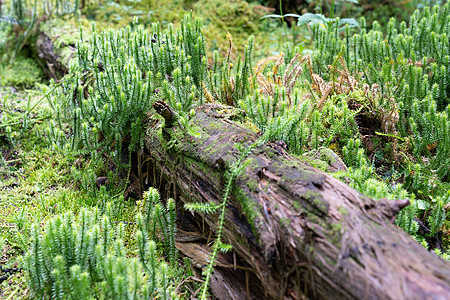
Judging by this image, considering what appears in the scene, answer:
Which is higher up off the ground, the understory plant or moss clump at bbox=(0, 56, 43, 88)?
moss clump at bbox=(0, 56, 43, 88)

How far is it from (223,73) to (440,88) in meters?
1.99

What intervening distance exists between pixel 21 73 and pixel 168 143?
4008 millimetres

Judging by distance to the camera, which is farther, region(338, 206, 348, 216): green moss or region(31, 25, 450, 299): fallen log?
region(338, 206, 348, 216): green moss

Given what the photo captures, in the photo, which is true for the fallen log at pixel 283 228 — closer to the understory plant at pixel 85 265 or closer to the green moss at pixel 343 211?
the green moss at pixel 343 211

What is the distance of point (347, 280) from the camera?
1.37m

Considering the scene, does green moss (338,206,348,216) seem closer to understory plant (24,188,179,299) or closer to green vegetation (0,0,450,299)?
green vegetation (0,0,450,299)

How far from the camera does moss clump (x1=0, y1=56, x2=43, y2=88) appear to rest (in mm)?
4926

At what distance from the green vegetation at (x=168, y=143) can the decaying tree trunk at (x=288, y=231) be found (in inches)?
2.6

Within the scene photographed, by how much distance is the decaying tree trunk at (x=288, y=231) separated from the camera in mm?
1362

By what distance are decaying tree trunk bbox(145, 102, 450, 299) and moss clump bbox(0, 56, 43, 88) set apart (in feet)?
12.1

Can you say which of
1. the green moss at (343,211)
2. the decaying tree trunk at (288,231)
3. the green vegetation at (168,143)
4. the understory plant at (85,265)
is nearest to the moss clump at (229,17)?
the green vegetation at (168,143)

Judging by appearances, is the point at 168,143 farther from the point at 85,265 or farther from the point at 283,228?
the point at 283,228

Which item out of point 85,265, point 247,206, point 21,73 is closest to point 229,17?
point 21,73

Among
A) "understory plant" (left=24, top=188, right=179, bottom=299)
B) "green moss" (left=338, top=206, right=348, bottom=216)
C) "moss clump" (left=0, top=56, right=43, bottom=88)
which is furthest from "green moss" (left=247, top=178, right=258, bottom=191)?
"moss clump" (left=0, top=56, right=43, bottom=88)
